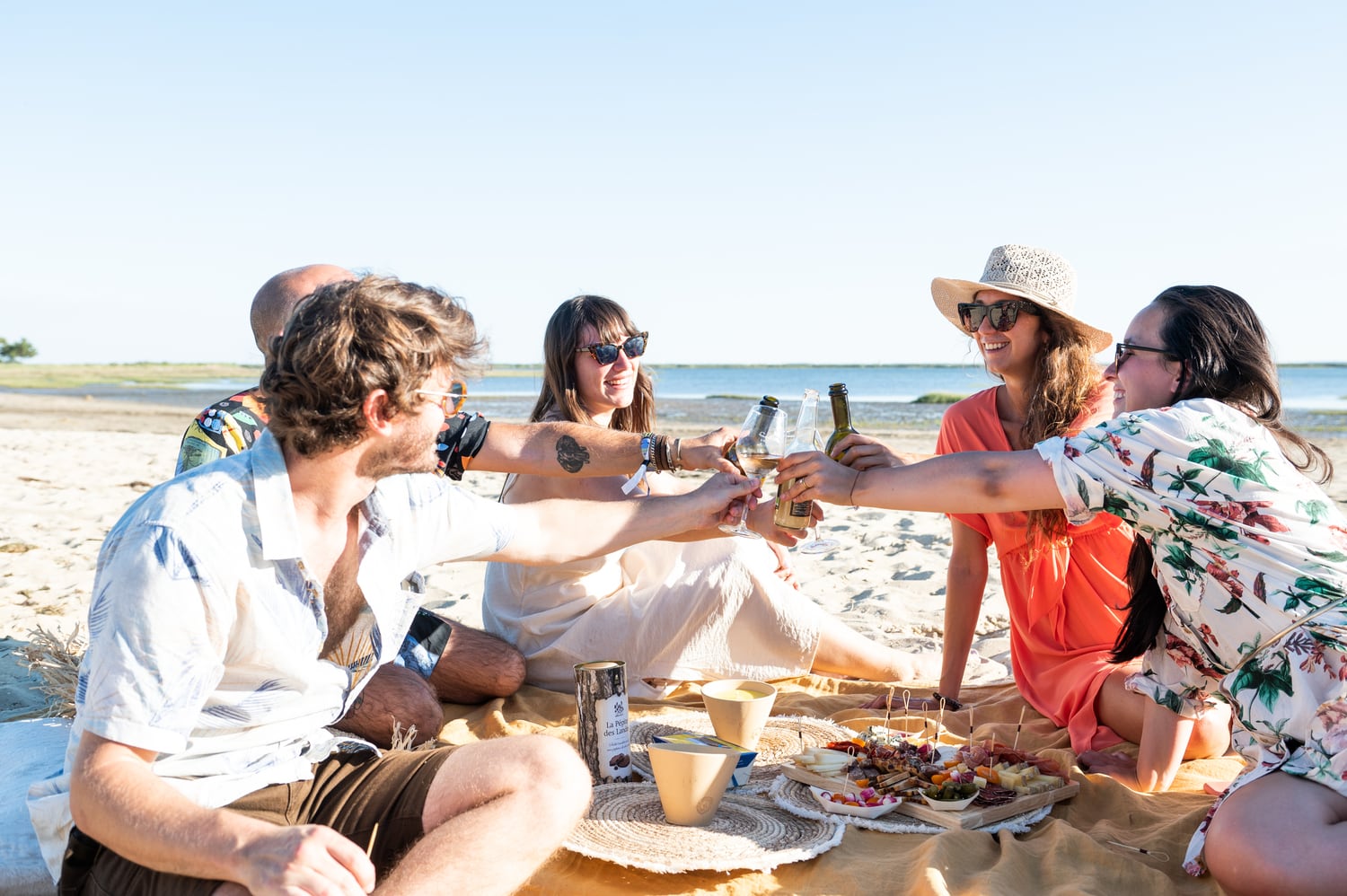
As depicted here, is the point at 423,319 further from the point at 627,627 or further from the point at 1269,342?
the point at 1269,342

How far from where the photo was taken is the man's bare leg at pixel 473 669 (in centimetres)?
471

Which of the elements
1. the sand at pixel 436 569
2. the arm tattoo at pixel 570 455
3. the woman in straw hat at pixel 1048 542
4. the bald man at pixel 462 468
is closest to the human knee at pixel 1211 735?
the woman in straw hat at pixel 1048 542

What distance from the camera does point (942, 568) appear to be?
23.9ft

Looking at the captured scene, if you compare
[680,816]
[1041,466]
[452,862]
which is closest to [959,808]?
[680,816]

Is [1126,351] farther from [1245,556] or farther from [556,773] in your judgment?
[556,773]

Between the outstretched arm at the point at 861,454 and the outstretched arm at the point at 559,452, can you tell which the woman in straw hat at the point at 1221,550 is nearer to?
the outstretched arm at the point at 861,454

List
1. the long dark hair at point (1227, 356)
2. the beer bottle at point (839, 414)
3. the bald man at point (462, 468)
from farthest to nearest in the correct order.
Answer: the bald man at point (462, 468) < the beer bottle at point (839, 414) < the long dark hair at point (1227, 356)

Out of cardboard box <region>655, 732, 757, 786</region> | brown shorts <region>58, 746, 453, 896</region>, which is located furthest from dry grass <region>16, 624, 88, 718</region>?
cardboard box <region>655, 732, 757, 786</region>

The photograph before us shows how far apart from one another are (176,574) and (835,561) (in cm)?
582

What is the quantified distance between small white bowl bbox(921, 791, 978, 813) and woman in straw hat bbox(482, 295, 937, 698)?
1.58 m

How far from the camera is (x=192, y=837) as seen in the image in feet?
6.80

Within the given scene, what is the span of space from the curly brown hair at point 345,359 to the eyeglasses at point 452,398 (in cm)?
10

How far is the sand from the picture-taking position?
5.63 meters

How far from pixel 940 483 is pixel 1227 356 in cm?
103
